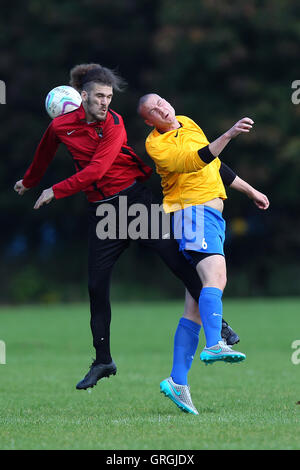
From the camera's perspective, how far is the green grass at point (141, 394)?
5730 mm

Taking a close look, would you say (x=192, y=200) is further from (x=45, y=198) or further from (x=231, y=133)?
(x=45, y=198)

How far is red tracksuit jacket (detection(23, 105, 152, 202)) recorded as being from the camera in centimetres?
719

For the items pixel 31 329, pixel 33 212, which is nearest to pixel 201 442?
pixel 31 329

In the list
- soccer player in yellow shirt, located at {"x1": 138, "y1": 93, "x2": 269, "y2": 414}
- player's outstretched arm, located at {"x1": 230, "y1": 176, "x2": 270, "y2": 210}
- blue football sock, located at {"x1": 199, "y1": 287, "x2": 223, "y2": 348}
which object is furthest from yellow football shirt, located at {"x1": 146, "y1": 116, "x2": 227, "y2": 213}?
blue football sock, located at {"x1": 199, "y1": 287, "x2": 223, "y2": 348}

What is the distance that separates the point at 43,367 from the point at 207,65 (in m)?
21.0

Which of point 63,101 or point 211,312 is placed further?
point 63,101

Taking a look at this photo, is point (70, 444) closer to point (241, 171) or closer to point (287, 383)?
point (287, 383)

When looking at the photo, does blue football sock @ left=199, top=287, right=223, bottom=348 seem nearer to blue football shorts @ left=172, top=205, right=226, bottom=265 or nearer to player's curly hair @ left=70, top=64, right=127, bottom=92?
blue football shorts @ left=172, top=205, right=226, bottom=265

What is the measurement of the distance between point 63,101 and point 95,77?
22.3 inches

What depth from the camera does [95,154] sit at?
23.9 feet

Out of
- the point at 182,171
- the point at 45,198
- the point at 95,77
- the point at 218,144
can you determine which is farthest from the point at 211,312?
the point at 95,77

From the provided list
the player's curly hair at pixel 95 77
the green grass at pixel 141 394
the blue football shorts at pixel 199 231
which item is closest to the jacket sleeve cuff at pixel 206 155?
the blue football shorts at pixel 199 231

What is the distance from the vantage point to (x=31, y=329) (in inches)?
787

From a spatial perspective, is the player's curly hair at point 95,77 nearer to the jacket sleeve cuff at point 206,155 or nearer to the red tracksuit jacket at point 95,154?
the red tracksuit jacket at point 95,154
